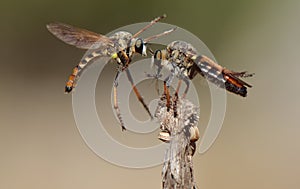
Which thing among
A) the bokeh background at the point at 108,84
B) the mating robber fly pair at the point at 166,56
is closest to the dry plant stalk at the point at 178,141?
the mating robber fly pair at the point at 166,56

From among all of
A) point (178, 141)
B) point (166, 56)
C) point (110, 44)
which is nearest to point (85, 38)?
point (110, 44)

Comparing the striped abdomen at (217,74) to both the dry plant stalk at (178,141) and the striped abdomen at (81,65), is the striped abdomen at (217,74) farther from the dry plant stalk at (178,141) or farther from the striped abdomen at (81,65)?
the striped abdomen at (81,65)

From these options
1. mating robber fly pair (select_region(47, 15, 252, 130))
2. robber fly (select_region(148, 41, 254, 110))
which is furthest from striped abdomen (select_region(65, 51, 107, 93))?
robber fly (select_region(148, 41, 254, 110))

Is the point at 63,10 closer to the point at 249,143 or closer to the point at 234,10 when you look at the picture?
the point at 234,10

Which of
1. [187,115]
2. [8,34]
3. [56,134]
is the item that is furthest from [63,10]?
[187,115]

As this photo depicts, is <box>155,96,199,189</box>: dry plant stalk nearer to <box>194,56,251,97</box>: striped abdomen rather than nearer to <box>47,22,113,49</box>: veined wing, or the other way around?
<box>194,56,251,97</box>: striped abdomen

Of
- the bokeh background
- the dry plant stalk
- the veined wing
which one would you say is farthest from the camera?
the bokeh background

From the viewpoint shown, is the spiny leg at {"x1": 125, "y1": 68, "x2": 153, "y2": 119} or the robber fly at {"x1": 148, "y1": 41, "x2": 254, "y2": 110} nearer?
the robber fly at {"x1": 148, "y1": 41, "x2": 254, "y2": 110}
